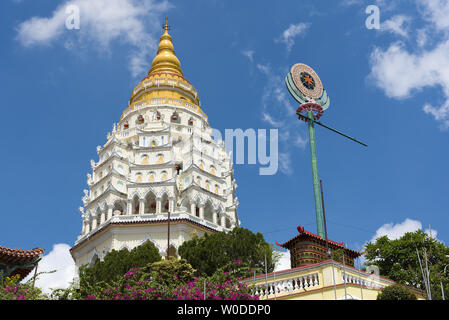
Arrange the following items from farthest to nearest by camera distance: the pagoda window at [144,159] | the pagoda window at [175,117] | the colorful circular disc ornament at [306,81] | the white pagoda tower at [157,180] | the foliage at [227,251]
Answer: the pagoda window at [175,117] → the colorful circular disc ornament at [306,81] → the pagoda window at [144,159] → the white pagoda tower at [157,180] → the foliage at [227,251]

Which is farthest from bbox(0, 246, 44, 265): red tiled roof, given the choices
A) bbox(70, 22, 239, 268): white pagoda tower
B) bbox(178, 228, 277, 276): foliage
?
bbox(70, 22, 239, 268): white pagoda tower

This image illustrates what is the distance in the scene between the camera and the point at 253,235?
139 ft

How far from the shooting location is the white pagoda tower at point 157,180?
51375 millimetres

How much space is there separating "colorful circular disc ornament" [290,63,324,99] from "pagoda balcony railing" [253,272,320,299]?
3930cm

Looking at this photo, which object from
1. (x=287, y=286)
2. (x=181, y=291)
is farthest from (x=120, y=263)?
(x=287, y=286)

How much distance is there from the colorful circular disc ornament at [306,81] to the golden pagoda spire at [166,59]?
16.3m

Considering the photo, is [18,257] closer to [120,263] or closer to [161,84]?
A: [120,263]

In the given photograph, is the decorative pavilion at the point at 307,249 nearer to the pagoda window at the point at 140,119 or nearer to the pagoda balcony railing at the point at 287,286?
the pagoda balcony railing at the point at 287,286

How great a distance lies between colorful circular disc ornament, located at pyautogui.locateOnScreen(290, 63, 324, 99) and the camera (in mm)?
62062

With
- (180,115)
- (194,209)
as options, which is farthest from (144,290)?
(180,115)

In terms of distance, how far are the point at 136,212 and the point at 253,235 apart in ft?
58.9

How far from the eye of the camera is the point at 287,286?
2489 cm

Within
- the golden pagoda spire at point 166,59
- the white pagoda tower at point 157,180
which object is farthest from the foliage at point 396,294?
the golden pagoda spire at point 166,59

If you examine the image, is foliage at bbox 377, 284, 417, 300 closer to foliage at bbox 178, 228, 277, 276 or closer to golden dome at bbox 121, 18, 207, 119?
foliage at bbox 178, 228, 277, 276
